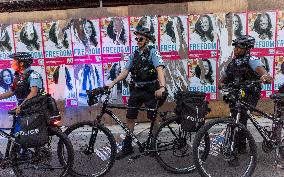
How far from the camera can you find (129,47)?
7.72m

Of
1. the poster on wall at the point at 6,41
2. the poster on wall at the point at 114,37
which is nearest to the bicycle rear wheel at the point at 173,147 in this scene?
the poster on wall at the point at 114,37

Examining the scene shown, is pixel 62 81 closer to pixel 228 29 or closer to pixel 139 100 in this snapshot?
pixel 139 100

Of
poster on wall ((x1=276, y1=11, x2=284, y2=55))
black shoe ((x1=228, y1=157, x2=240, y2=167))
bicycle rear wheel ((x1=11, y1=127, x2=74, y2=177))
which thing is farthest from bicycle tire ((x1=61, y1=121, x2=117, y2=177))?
poster on wall ((x1=276, y1=11, x2=284, y2=55))

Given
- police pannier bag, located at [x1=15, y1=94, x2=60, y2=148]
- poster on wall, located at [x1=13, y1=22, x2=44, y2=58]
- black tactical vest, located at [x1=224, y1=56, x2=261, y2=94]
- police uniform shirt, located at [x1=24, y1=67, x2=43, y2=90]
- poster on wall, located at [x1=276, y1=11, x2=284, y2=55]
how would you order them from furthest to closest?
poster on wall, located at [x1=13, y1=22, x2=44, y2=58] → poster on wall, located at [x1=276, y1=11, x2=284, y2=55] → black tactical vest, located at [x1=224, y1=56, x2=261, y2=94] → police uniform shirt, located at [x1=24, y1=67, x2=43, y2=90] → police pannier bag, located at [x1=15, y1=94, x2=60, y2=148]

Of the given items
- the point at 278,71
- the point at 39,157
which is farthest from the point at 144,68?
the point at 278,71

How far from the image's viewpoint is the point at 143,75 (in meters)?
5.77

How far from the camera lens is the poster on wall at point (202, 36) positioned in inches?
299

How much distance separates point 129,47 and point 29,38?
2080mm

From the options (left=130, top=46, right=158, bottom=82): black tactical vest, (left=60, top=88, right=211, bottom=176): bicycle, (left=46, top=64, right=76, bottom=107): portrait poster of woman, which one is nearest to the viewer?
(left=60, top=88, right=211, bottom=176): bicycle

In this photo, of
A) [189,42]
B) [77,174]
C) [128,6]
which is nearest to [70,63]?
[128,6]

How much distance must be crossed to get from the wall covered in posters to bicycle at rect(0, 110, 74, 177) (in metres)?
2.68

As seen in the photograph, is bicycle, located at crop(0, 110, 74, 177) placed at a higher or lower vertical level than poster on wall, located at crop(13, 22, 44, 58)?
Result: lower

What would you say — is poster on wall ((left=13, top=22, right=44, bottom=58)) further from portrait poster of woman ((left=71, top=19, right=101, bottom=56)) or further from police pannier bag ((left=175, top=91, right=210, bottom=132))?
police pannier bag ((left=175, top=91, right=210, bottom=132))

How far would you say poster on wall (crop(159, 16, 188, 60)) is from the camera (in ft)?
25.0
